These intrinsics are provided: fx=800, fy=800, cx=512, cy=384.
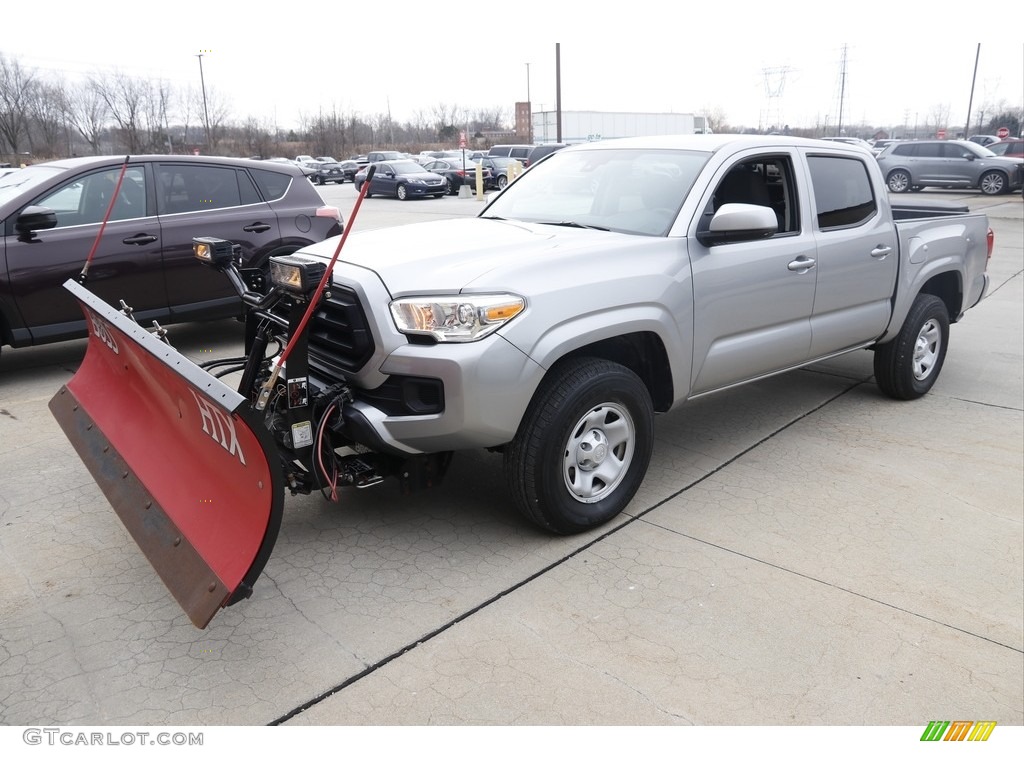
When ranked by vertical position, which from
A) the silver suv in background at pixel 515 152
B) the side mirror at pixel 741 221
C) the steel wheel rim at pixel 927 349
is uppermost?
the silver suv in background at pixel 515 152

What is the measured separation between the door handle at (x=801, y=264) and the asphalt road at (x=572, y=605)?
114 centimetres

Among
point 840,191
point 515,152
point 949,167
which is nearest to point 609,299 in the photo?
point 840,191

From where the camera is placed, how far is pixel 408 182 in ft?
103

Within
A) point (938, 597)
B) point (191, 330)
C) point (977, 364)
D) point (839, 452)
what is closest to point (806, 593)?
point (938, 597)

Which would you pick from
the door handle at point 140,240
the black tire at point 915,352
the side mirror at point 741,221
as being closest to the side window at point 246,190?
the door handle at point 140,240

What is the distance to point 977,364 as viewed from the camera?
23.2 feet

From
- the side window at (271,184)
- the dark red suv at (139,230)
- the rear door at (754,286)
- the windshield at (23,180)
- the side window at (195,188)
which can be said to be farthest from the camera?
the side window at (271,184)

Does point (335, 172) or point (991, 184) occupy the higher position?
point (335, 172)

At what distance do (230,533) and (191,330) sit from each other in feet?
19.4

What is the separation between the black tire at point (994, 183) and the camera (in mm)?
25545

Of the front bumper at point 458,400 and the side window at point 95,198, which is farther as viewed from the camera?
the side window at point 95,198

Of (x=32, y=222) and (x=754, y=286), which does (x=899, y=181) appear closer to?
(x=754, y=286)

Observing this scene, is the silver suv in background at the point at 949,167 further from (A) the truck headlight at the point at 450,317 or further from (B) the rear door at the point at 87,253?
(A) the truck headlight at the point at 450,317

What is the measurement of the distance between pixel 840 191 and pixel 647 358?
6.80ft
